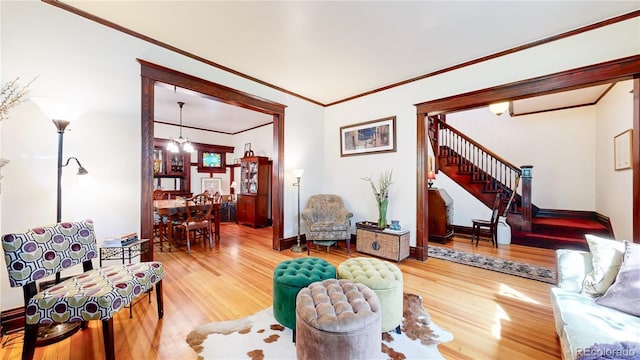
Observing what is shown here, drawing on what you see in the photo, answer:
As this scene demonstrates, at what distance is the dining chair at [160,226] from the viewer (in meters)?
4.42

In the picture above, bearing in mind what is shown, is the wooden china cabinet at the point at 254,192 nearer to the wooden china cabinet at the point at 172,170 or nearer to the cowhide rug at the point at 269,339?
the wooden china cabinet at the point at 172,170

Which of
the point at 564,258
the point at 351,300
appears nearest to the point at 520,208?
the point at 564,258

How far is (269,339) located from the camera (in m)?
1.84

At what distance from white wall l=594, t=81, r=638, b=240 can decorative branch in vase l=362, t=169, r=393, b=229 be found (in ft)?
10.0

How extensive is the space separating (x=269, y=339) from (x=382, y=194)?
2.75m

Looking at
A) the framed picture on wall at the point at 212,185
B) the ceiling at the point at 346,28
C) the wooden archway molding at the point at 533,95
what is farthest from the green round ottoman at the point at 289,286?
the framed picture on wall at the point at 212,185

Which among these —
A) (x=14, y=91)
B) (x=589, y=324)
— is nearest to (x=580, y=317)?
(x=589, y=324)

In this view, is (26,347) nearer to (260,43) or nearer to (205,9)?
(205,9)

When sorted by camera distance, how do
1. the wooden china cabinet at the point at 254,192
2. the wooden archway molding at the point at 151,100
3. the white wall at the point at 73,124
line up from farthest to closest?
the wooden china cabinet at the point at 254,192
the wooden archway molding at the point at 151,100
the white wall at the point at 73,124

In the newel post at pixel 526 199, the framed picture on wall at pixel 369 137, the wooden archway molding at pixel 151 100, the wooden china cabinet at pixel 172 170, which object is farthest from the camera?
the wooden china cabinet at pixel 172 170

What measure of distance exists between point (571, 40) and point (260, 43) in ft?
11.4

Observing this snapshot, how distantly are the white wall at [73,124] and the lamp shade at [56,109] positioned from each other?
36 centimetres

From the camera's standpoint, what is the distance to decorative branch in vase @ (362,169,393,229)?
3809 millimetres

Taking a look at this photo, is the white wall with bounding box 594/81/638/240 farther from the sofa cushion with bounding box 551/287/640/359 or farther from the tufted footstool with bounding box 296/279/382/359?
the tufted footstool with bounding box 296/279/382/359
